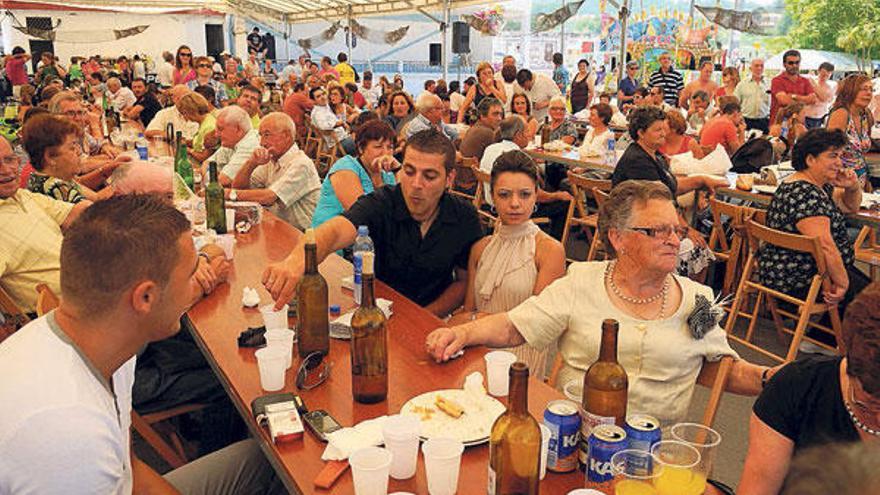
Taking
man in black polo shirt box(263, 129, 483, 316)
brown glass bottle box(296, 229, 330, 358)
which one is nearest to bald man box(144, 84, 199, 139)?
man in black polo shirt box(263, 129, 483, 316)

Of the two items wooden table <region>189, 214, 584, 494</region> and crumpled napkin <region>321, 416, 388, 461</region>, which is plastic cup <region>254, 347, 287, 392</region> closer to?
wooden table <region>189, 214, 584, 494</region>

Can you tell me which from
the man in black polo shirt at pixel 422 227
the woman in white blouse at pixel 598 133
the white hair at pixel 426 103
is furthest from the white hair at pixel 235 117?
the woman in white blouse at pixel 598 133

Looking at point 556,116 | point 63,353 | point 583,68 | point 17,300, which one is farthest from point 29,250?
point 583,68

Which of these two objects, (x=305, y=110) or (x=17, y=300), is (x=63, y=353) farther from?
(x=305, y=110)

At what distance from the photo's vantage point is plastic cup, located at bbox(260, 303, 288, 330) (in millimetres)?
2088

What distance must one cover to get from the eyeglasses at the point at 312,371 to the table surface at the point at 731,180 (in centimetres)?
362

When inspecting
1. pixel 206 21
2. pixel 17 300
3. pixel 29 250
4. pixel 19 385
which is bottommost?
pixel 17 300

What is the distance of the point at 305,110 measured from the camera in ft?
29.8

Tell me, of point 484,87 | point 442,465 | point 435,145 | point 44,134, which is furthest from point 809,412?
point 484,87

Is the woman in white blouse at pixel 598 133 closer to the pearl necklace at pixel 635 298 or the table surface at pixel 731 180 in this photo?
the table surface at pixel 731 180

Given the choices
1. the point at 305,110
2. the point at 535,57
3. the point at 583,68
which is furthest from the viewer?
the point at 535,57

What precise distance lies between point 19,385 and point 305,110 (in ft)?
26.7

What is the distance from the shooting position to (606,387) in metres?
1.48

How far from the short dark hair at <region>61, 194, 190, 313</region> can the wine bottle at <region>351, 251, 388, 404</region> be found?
0.50 meters
